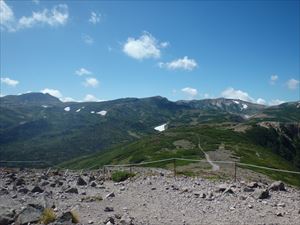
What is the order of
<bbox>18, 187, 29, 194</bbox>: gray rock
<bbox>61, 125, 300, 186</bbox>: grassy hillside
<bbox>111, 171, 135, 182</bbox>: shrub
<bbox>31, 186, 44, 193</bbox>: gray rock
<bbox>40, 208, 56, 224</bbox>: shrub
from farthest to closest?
<bbox>61, 125, 300, 186</bbox>: grassy hillside < <bbox>111, 171, 135, 182</bbox>: shrub < <bbox>31, 186, 44, 193</bbox>: gray rock < <bbox>18, 187, 29, 194</bbox>: gray rock < <bbox>40, 208, 56, 224</bbox>: shrub

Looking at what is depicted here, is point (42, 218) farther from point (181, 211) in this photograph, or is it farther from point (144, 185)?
point (144, 185)

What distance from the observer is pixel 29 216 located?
15883 mm

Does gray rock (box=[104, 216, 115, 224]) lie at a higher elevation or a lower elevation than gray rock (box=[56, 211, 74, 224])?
lower

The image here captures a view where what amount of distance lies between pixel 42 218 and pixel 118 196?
8.55 metres

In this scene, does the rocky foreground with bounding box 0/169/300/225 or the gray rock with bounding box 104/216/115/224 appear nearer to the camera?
the gray rock with bounding box 104/216/115/224

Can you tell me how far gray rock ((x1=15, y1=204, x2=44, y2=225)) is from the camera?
1564cm

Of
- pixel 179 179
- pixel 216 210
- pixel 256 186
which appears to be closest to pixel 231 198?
pixel 216 210

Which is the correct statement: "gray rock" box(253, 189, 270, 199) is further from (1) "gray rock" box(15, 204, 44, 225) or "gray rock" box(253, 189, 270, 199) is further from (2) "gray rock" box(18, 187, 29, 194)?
(2) "gray rock" box(18, 187, 29, 194)

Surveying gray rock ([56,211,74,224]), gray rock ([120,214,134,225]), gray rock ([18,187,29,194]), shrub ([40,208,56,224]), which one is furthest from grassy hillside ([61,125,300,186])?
gray rock ([56,211,74,224])

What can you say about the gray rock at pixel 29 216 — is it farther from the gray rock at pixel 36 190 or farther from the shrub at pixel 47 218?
the gray rock at pixel 36 190

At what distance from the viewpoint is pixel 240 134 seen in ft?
642

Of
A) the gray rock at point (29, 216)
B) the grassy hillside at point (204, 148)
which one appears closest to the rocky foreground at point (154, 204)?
the gray rock at point (29, 216)

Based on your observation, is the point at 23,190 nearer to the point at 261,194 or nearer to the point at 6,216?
the point at 6,216

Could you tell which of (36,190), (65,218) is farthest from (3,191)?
(65,218)
